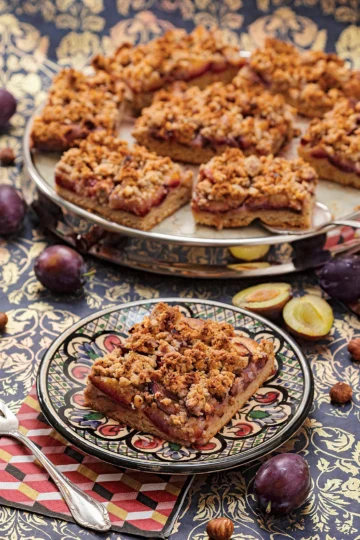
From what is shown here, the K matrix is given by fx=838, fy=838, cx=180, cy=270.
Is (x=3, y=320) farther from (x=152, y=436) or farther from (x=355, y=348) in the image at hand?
(x=355, y=348)

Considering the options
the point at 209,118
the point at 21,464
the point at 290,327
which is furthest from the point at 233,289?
the point at 21,464

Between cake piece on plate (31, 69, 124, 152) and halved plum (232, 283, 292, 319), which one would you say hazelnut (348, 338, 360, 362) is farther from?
cake piece on plate (31, 69, 124, 152)

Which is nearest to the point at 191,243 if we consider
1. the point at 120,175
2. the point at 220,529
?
the point at 120,175

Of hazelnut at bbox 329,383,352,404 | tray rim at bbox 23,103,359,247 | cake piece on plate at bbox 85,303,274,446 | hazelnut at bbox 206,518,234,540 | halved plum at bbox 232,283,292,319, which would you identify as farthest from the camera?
tray rim at bbox 23,103,359,247

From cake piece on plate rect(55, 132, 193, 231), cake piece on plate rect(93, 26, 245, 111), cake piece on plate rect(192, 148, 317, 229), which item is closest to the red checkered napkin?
cake piece on plate rect(55, 132, 193, 231)

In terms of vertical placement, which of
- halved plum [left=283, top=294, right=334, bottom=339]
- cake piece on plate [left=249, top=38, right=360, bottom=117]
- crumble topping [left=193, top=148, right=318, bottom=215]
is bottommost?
halved plum [left=283, top=294, right=334, bottom=339]

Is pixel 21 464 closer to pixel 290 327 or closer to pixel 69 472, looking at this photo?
pixel 69 472
